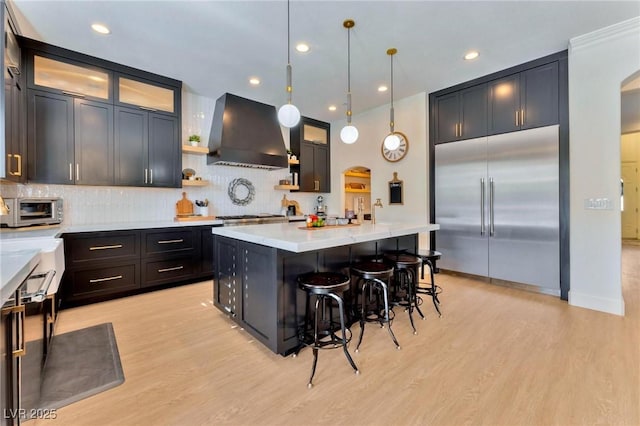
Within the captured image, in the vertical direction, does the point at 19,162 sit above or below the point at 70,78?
below

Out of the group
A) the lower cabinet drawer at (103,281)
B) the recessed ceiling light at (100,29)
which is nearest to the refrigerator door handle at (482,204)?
the lower cabinet drawer at (103,281)

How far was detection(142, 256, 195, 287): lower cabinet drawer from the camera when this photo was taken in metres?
3.61

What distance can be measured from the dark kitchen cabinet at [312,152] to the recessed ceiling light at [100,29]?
3.39 meters

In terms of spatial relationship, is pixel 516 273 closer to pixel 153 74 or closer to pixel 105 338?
pixel 105 338

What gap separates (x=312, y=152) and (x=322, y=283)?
4328mm

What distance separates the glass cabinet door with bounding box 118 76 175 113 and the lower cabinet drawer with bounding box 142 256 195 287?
2.14 metres

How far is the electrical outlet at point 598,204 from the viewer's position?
2934 millimetres

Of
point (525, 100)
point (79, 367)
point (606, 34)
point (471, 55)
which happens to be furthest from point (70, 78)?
point (606, 34)

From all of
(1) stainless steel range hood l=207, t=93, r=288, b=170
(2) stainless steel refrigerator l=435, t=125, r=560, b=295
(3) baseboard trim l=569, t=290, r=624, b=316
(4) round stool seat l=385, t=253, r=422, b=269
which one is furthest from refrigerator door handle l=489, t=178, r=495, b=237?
(1) stainless steel range hood l=207, t=93, r=288, b=170

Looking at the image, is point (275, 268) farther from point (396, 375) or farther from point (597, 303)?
point (597, 303)

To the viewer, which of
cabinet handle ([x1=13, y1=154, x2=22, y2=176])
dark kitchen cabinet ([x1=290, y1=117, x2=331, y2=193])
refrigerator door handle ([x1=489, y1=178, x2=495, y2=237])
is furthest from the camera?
dark kitchen cabinet ([x1=290, y1=117, x2=331, y2=193])

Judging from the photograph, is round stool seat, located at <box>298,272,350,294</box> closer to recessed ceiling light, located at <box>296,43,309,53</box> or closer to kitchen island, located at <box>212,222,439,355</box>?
kitchen island, located at <box>212,222,439,355</box>

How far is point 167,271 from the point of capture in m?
3.76

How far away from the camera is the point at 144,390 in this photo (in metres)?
1.79
